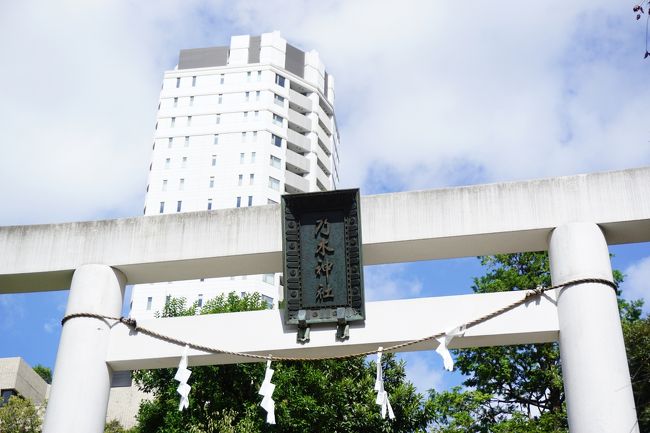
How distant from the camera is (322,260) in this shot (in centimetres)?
731

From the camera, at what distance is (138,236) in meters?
7.91

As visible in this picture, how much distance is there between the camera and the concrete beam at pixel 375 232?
7148 mm

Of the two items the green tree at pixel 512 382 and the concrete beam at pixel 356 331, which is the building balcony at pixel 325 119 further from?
the concrete beam at pixel 356 331

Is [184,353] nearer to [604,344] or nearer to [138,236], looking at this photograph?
Result: [138,236]

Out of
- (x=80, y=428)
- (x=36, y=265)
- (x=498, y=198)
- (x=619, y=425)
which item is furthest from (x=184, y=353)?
(x=619, y=425)

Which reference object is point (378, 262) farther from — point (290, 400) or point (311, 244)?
point (290, 400)

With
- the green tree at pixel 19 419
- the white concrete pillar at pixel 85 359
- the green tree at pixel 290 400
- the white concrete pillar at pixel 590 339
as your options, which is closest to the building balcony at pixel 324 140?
the green tree at pixel 19 419

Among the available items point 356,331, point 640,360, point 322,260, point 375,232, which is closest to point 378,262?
point 375,232

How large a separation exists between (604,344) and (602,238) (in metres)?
1.05

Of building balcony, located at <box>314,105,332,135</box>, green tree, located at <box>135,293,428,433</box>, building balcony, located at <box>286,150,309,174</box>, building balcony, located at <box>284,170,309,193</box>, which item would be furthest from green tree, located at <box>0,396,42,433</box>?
building balcony, located at <box>314,105,332,135</box>

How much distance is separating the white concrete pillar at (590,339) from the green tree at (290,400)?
10.5 m

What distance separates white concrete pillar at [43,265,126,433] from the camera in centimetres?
710

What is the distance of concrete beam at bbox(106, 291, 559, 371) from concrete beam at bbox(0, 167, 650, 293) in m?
0.58

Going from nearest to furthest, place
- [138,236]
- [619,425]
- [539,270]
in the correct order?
[619,425]
[138,236]
[539,270]
